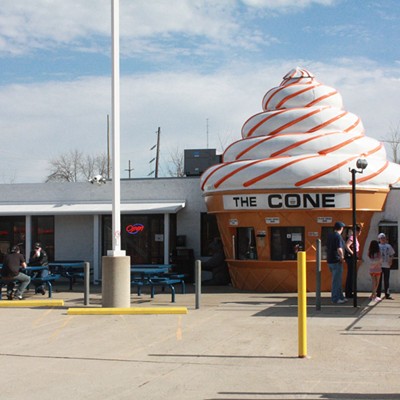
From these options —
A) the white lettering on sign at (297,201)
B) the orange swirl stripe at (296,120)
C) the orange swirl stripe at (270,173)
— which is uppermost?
the orange swirl stripe at (296,120)

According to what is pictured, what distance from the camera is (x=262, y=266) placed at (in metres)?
19.1

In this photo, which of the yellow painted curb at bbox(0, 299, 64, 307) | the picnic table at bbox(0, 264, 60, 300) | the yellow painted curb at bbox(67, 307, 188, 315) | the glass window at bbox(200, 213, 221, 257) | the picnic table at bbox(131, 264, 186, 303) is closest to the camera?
the yellow painted curb at bbox(67, 307, 188, 315)

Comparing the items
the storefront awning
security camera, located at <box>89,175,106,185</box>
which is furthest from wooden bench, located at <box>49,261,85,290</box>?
security camera, located at <box>89,175,106,185</box>

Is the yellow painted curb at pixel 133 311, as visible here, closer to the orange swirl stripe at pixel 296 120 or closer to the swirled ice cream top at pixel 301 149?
the swirled ice cream top at pixel 301 149

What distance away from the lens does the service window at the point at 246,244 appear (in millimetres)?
19391

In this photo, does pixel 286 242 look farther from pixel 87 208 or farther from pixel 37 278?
pixel 87 208

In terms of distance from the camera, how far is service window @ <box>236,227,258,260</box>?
63.6ft

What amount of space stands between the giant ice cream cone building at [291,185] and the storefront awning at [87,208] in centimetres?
311

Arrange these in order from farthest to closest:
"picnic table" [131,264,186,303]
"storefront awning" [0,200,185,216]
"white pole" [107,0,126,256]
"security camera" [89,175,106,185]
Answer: "security camera" [89,175,106,185], "storefront awning" [0,200,185,216], "picnic table" [131,264,186,303], "white pole" [107,0,126,256]

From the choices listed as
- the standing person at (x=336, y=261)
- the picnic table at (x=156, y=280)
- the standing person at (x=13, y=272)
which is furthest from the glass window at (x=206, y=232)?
the standing person at (x=336, y=261)

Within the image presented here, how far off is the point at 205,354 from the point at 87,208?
13.8 meters

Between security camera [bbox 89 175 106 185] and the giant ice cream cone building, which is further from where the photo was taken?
security camera [bbox 89 175 106 185]

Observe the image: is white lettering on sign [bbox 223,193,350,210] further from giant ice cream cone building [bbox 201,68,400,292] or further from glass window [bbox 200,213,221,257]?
glass window [bbox 200,213,221,257]

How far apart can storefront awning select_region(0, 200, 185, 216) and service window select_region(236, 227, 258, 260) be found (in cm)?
345
